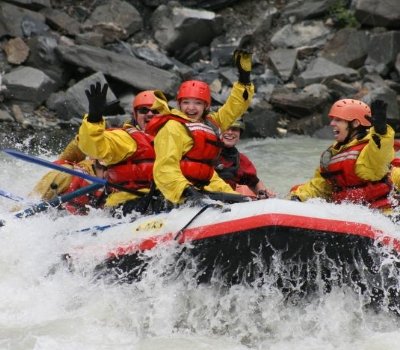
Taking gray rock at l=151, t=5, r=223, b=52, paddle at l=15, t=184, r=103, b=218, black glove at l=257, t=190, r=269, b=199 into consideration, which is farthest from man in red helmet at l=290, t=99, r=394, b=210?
gray rock at l=151, t=5, r=223, b=52

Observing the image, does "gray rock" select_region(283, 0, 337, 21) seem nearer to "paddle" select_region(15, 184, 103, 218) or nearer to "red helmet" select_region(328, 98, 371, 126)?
"red helmet" select_region(328, 98, 371, 126)

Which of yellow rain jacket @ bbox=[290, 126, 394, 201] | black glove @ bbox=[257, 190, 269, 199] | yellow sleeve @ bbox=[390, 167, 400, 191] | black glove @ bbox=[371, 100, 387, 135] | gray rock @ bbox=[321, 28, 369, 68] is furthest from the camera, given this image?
gray rock @ bbox=[321, 28, 369, 68]

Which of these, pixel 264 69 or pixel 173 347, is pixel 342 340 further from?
pixel 264 69

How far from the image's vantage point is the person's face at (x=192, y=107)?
5050 mm

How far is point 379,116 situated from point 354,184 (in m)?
0.80

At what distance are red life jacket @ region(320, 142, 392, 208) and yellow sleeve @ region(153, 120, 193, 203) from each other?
1143 millimetres

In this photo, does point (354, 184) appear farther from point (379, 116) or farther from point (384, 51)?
point (384, 51)

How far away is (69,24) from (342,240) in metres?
11.6

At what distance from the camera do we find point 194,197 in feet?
14.8

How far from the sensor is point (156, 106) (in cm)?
488

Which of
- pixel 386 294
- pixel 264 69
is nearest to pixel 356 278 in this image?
pixel 386 294

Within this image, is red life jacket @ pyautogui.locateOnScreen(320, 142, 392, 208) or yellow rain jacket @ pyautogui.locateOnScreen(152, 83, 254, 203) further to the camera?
red life jacket @ pyautogui.locateOnScreen(320, 142, 392, 208)

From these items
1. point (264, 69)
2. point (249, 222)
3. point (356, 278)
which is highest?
point (249, 222)

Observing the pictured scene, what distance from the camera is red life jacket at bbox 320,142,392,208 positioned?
5098 millimetres
